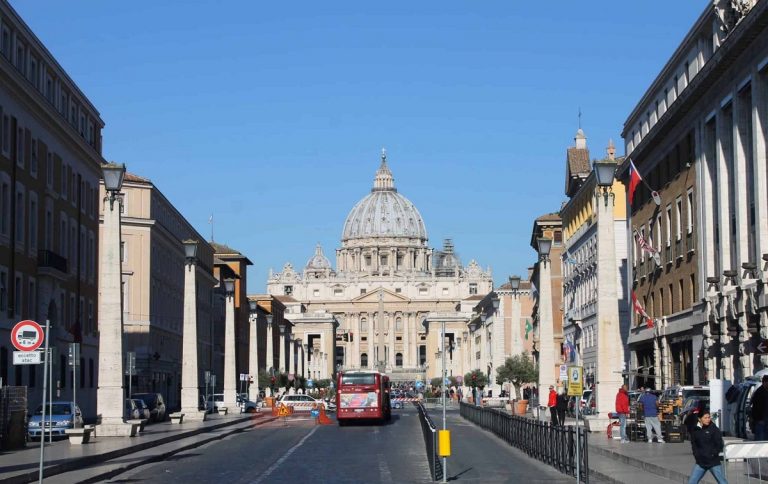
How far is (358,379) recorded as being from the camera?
6066 cm

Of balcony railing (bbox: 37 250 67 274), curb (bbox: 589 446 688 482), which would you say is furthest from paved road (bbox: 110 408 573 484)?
balcony railing (bbox: 37 250 67 274)

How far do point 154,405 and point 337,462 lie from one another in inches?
1174

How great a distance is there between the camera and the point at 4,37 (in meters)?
49.3

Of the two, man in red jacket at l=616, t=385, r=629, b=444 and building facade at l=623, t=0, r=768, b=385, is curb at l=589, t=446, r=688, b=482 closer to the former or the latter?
man in red jacket at l=616, t=385, r=629, b=444

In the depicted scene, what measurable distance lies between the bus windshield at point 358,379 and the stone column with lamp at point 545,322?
38.1ft

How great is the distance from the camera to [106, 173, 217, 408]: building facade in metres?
82.4

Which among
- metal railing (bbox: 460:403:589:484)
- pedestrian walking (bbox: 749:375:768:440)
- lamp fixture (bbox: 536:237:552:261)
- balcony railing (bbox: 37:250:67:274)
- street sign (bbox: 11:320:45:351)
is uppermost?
balcony railing (bbox: 37:250:67:274)

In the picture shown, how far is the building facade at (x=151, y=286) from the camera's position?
82.4 metres

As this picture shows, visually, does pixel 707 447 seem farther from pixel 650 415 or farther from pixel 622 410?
pixel 622 410

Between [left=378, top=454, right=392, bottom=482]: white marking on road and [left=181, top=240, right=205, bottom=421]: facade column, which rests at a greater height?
[left=181, top=240, right=205, bottom=421]: facade column

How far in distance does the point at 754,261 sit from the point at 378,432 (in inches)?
662

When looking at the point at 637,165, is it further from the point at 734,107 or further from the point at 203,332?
the point at 203,332

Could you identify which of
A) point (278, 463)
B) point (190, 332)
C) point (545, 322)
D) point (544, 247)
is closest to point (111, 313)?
point (278, 463)

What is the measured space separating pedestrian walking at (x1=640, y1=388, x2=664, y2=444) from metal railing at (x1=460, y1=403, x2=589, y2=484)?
9.20ft
